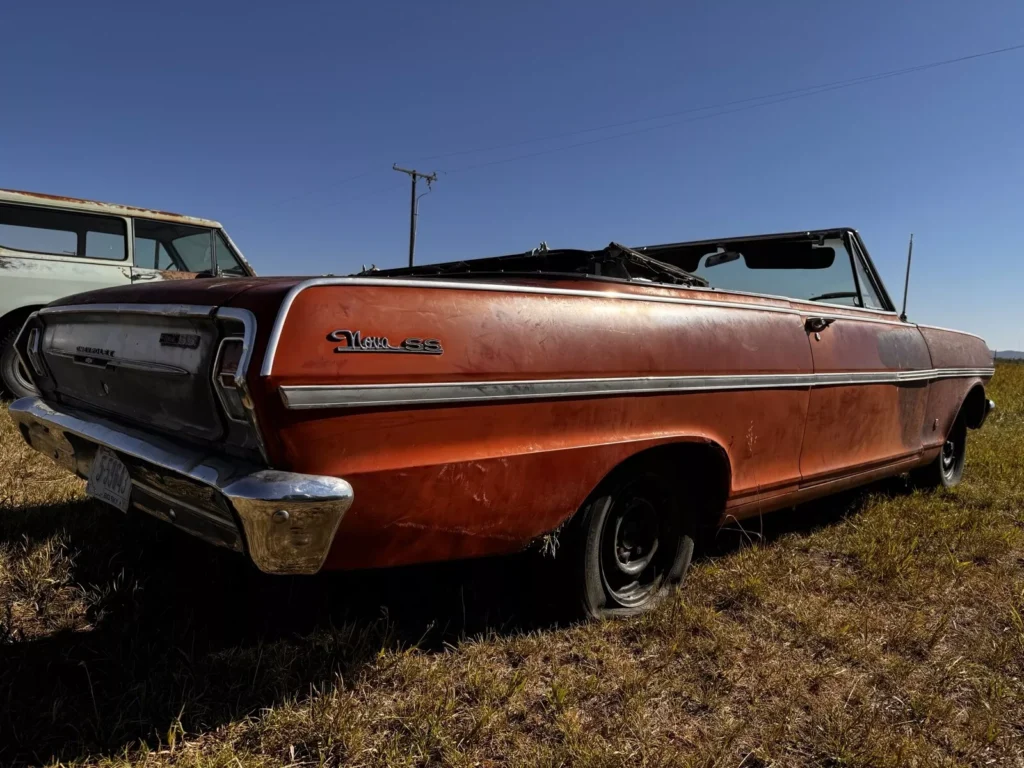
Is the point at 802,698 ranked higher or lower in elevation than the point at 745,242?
lower

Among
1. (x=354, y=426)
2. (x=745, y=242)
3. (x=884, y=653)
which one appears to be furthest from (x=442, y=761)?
(x=745, y=242)

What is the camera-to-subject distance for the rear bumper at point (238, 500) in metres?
1.46

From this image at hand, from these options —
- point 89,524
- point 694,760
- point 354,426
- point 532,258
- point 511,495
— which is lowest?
point 694,760

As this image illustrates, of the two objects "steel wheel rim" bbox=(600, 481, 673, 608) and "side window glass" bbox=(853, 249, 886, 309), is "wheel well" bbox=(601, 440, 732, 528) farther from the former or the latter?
"side window glass" bbox=(853, 249, 886, 309)

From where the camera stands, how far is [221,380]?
1.61 m

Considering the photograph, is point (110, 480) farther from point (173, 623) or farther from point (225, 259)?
point (225, 259)

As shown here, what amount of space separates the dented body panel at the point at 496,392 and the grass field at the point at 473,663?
1.31 feet

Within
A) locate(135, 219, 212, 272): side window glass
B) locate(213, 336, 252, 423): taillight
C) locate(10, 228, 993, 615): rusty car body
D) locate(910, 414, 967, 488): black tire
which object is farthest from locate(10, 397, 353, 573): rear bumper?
locate(135, 219, 212, 272): side window glass

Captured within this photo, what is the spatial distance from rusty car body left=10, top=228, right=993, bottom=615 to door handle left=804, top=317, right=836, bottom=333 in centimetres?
1

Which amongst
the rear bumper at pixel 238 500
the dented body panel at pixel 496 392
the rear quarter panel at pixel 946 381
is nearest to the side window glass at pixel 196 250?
the dented body panel at pixel 496 392

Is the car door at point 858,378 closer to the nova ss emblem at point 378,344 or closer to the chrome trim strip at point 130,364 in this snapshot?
the nova ss emblem at point 378,344

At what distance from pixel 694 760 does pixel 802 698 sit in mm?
486

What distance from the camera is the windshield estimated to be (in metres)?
6.16

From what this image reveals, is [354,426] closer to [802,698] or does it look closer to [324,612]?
[324,612]
